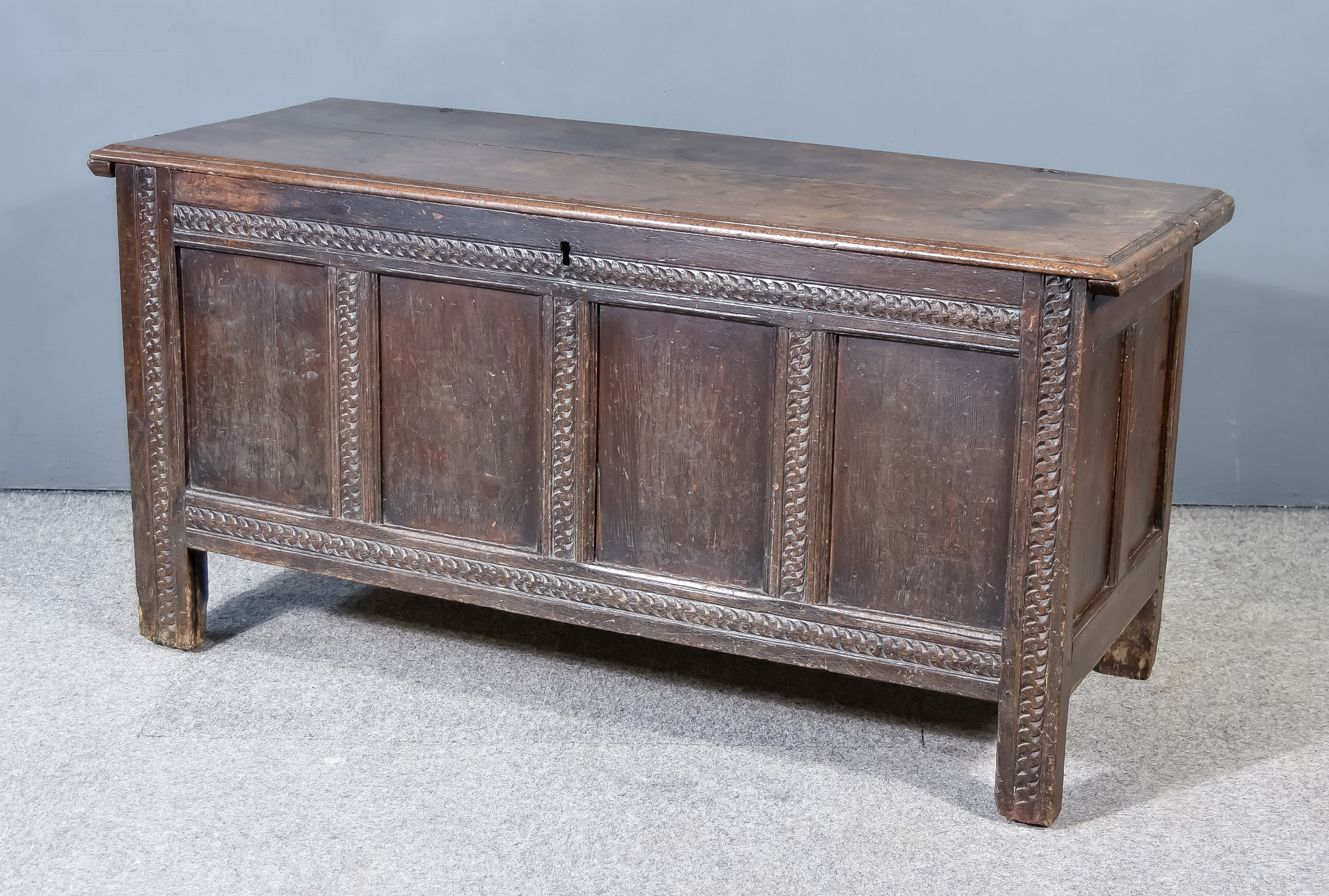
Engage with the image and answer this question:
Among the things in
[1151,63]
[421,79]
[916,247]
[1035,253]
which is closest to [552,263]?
[916,247]

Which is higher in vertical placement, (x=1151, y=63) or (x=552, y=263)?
(x=1151, y=63)

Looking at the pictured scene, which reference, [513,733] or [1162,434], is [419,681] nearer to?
[513,733]

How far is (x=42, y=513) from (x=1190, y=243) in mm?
2516

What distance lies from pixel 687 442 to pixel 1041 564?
1.88 feet

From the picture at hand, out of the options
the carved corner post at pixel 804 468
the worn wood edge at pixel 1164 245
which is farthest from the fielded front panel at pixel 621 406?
the worn wood edge at pixel 1164 245

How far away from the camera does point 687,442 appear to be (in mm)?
2490

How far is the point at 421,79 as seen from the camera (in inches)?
140

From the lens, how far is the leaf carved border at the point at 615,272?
225cm

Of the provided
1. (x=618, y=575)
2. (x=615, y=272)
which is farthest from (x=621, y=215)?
(x=618, y=575)

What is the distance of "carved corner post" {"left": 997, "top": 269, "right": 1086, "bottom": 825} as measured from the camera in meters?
2.18

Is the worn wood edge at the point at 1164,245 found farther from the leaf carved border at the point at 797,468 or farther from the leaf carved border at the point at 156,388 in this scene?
the leaf carved border at the point at 156,388

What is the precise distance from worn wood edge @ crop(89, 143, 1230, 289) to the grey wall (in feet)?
2.94

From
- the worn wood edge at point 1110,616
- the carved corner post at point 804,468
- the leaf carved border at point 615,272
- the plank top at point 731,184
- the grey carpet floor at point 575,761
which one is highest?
the plank top at point 731,184

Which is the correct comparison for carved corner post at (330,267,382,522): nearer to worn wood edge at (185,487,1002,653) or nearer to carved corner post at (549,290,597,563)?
worn wood edge at (185,487,1002,653)
